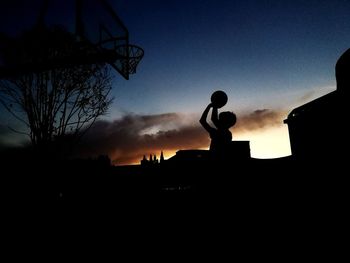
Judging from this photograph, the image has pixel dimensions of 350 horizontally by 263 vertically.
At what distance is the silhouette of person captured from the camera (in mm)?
4219

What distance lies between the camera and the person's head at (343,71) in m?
6.38

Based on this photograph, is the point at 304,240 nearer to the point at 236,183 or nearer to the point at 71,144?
the point at 236,183

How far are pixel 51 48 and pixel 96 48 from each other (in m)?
3.65

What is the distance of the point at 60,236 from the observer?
4.75 metres

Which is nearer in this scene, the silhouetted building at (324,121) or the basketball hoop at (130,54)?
the silhouetted building at (324,121)

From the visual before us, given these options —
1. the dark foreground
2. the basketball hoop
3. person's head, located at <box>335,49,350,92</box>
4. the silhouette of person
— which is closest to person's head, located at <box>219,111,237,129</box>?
the silhouette of person

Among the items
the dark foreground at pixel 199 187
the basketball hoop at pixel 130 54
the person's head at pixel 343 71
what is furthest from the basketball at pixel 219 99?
the basketball hoop at pixel 130 54

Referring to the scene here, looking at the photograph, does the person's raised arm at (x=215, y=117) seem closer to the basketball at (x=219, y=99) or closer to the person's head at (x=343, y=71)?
the basketball at (x=219, y=99)

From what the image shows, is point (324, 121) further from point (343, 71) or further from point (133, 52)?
point (133, 52)

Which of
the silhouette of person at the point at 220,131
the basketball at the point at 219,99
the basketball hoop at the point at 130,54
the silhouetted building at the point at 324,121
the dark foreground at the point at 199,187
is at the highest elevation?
the basketball hoop at the point at 130,54

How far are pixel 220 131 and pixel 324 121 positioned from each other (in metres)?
8.00

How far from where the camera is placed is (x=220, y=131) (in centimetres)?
429

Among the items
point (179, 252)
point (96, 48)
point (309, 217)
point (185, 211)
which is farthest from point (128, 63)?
point (309, 217)

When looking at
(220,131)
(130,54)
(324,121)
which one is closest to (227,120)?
(220,131)
